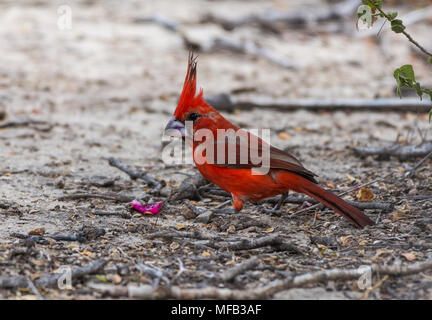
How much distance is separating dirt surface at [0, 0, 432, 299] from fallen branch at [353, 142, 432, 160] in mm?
64

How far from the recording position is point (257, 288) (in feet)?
Answer: 9.62

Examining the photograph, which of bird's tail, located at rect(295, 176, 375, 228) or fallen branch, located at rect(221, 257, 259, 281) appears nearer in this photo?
fallen branch, located at rect(221, 257, 259, 281)

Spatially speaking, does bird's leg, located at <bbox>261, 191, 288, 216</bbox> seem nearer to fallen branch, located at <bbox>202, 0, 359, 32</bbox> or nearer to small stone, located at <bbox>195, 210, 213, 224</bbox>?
small stone, located at <bbox>195, 210, 213, 224</bbox>

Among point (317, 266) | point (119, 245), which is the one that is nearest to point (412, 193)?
point (317, 266)

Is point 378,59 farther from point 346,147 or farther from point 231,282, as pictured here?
point 231,282

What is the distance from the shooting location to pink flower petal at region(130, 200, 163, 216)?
4.11m

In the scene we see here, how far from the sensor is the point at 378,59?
948 cm

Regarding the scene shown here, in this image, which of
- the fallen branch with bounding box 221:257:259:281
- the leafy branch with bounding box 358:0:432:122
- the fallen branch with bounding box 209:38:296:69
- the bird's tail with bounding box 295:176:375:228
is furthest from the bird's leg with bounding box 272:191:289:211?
the fallen branch with bounding box 209:38:296:69

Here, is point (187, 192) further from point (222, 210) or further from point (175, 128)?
point (175, 128)

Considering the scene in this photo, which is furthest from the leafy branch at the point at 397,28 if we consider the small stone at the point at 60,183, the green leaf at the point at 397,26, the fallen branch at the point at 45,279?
the small stone at the point at 60,183

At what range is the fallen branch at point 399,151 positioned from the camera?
5047mm

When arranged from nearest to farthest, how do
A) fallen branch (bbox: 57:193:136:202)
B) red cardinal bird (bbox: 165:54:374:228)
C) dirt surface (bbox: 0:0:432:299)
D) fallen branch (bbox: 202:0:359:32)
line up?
dirt surface (bbox: 0:0:432:299)
red cardinal bird (bbox: 165:54:374:228)
fallen branch (bbox: 57:193:136:202)
fallen branch (bbox: 202:0:359:32)

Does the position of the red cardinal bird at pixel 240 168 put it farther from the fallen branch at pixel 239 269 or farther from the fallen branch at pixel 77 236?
the fallen branch at pixel 77 236

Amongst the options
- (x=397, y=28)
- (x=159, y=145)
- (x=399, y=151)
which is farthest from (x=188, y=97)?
(x=399, y=151)
